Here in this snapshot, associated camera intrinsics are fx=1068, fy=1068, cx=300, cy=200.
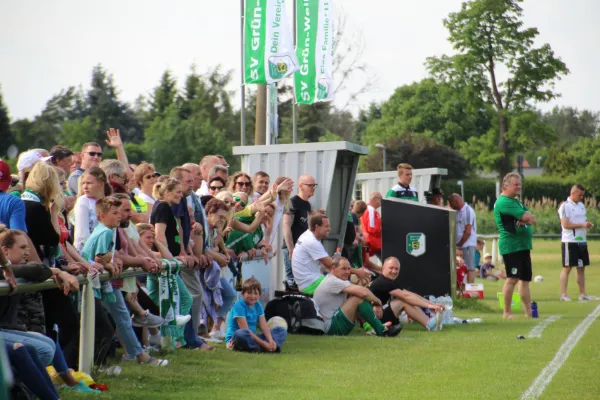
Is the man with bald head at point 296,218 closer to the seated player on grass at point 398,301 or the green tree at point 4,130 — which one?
the seated player on grass at point 398,301

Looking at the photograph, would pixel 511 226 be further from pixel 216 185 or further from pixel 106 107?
pixel 106 107

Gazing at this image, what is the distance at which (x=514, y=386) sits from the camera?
29.3 feet

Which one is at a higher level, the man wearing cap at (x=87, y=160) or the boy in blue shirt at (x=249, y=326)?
the man wearing cap at (x=87, y=160)

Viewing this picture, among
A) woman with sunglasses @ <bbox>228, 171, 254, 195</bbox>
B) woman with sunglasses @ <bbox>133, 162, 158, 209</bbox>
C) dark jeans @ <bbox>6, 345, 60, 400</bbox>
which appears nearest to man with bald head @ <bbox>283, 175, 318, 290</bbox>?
woman with sunglasses @ <bbox>228, 171, 254, 195</bbox>

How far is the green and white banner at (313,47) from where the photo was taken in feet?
81.4

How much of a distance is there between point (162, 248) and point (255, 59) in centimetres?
1080

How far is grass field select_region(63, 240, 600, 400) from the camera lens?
27.6 ft

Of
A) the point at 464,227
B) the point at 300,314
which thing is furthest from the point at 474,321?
the point at 464,227

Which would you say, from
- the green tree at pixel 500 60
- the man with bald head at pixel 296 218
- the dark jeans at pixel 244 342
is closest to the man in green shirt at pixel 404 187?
the man with bald head at pixel 296 218

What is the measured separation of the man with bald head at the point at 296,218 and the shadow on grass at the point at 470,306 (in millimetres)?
4300

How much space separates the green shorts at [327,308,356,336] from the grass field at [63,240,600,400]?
20 cm

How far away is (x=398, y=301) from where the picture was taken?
14531 millimetres

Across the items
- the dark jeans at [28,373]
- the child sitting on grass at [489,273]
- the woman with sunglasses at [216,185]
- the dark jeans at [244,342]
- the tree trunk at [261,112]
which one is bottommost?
the child sitting on grass at [489,273]

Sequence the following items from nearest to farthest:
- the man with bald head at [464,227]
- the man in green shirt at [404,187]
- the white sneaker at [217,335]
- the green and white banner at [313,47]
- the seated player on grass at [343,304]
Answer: the white sneaker at [217,335] → the seated player on grass at [343,304] → the man in green shirt at [404,187] → the man with bald head at [464,227] → the green and white banner at [313,47]
